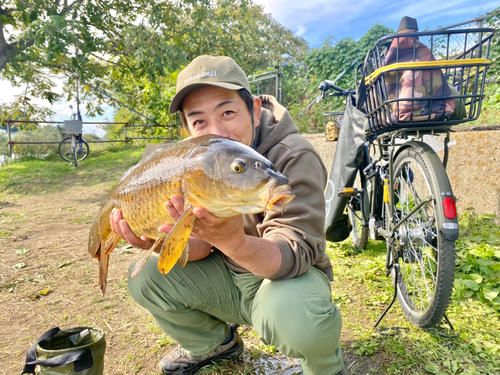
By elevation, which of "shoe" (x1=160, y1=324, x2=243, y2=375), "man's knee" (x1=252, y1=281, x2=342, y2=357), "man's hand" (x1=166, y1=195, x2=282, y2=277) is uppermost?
"man's hand" (x1=166, y1=195, x2=282, y2=277)

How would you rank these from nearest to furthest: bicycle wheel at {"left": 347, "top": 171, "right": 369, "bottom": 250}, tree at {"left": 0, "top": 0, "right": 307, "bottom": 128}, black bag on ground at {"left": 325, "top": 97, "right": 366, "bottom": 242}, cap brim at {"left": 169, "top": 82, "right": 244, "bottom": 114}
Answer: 1. cap brim at {"left": 169, "top": 82, "right": 244, "bottom": 114}
2. black bag on ground at {"left": 325, "top": 97, "right": 366, "bottom": 242}
3. bicycle wheel at {"left": 347, "top": 171, "right": 369, "bottom": 250}
4. tree at {"left": 0, "top": 0, "right": 307, "bottom": 128}

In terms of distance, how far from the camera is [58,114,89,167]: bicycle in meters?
9.52

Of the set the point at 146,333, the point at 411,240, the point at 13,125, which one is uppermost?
the point at 13,125

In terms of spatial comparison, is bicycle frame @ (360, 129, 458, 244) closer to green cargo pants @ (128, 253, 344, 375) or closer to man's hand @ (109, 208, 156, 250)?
green cargo pants @ (128, 253, 344, 375)

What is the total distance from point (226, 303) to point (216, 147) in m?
0.95

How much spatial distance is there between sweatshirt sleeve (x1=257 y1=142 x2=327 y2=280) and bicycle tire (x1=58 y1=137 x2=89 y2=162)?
32.9ft

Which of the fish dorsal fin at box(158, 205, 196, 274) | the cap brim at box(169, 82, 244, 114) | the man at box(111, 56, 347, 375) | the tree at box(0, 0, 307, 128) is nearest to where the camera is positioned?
the fish dorsal fin at box(158, 205, 196, 274)

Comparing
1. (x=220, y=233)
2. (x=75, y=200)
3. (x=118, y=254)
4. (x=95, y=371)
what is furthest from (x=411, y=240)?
(x=75, y=200)

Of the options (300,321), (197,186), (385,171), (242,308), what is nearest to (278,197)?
(197,186)

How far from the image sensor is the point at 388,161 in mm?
2512

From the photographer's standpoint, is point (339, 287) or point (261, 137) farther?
point (339, 287)

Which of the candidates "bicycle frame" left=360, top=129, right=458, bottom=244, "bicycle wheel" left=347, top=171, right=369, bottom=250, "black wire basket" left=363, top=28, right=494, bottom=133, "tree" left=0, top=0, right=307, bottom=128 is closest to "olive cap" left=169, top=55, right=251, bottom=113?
"black wire basket" left=363, top=28, right=494, bottom=133

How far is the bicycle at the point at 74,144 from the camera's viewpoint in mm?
9516

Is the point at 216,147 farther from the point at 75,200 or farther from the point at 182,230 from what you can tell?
the point at 75,200
